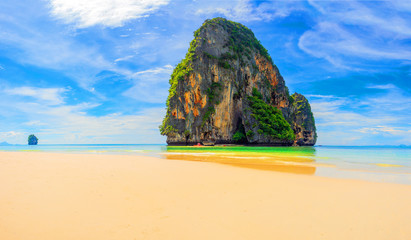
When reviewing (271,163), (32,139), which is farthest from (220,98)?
(32,139)

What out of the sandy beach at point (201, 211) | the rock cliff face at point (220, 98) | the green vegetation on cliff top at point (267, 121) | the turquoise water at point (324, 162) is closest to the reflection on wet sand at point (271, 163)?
the turquoise water at point (324, 162)

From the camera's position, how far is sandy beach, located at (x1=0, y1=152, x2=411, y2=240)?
2514 millimetres

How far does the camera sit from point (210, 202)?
364cm

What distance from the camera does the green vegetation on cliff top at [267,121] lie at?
47719 millimetres

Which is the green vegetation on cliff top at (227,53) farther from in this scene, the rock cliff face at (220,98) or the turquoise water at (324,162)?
the turquoise water at (324,162)

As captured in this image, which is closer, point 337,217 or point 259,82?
point 337,217

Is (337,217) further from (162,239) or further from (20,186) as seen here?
(20,186)

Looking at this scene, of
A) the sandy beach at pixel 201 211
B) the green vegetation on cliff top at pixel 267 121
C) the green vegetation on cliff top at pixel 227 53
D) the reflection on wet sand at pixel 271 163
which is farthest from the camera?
the green vegetation on cliff top at pixel 227 53

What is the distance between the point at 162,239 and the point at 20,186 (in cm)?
423

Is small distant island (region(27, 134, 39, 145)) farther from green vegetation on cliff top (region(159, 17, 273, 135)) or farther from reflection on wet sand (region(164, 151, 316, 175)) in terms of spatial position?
reflection on wet sand (region(164, 151, 316, 175))

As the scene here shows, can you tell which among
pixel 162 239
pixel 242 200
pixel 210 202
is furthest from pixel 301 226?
pixel 162 239

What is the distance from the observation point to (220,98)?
4778 centimetres

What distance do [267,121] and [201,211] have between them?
48.1 metres

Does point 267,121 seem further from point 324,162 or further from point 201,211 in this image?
point 201,211
